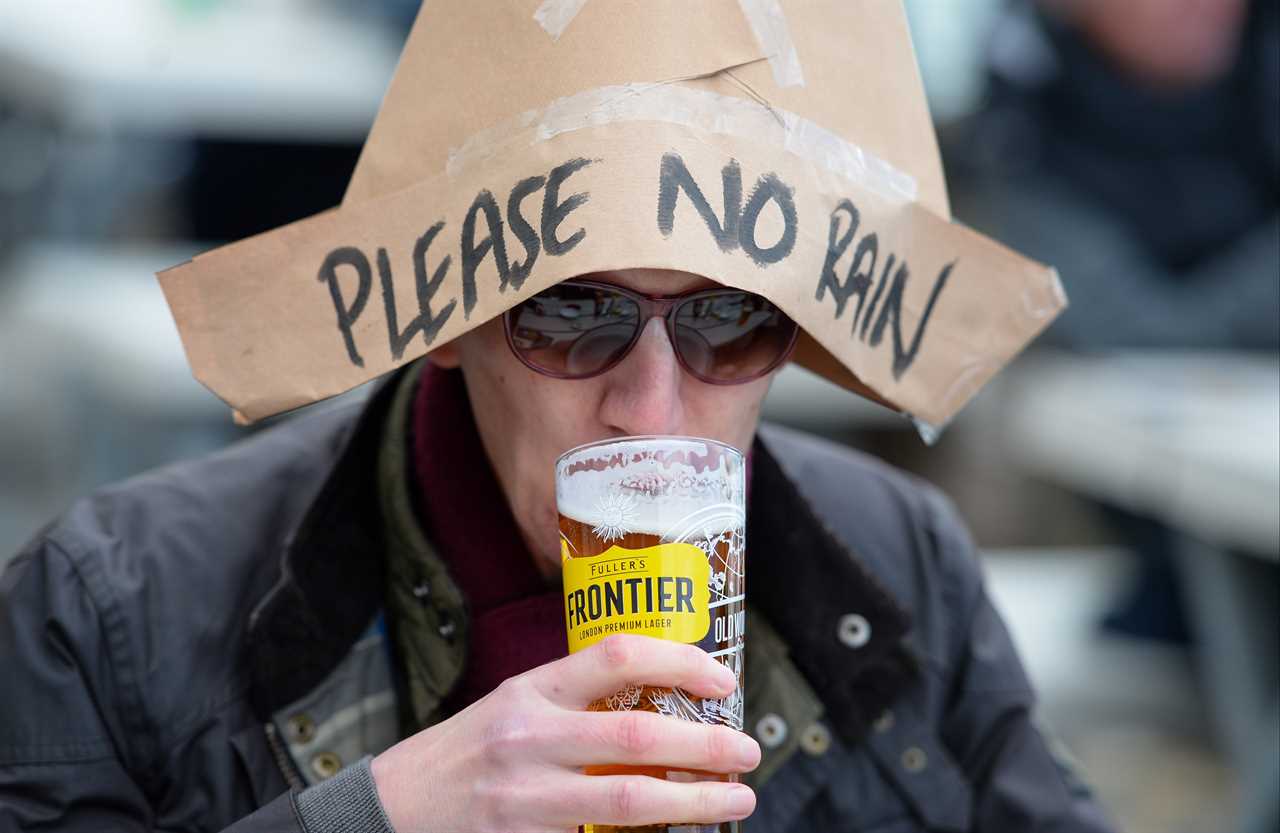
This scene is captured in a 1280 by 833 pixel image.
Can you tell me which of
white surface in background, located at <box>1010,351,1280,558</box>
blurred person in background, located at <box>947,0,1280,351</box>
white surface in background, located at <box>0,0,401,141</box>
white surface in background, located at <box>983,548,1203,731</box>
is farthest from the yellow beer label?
white surface in background, located at <box>0,0,401,141</box>

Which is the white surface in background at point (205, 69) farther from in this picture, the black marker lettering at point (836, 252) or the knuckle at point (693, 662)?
the knuckle at point (693, 662)

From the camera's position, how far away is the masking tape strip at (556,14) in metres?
1.57

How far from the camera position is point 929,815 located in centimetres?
196

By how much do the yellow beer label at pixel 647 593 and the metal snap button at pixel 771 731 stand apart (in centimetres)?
66

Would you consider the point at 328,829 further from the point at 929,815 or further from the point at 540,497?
the point at 929,815

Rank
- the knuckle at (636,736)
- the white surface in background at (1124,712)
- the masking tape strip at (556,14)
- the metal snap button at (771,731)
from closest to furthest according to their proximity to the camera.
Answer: the knuckle at (636,736), the masking tape strip at (556,14), the metal snap button at (771,731), the white surface in background at (1124,712)

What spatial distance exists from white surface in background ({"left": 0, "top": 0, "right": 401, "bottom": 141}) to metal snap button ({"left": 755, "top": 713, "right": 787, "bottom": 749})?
4.25 metres

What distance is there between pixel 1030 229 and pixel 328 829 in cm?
384

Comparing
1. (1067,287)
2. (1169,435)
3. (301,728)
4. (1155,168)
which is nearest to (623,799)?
(301,728)

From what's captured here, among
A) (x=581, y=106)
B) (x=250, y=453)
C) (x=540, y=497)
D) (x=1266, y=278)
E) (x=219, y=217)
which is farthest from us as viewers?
(x=219, y=217)

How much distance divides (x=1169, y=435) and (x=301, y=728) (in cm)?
260

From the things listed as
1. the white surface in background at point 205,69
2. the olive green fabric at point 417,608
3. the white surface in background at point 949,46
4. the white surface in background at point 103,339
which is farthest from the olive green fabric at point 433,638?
the white surface in background at point 949,46

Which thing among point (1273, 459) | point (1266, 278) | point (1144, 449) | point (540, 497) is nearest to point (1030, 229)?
point (1266, 278)

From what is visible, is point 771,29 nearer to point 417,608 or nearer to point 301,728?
point 417,608
